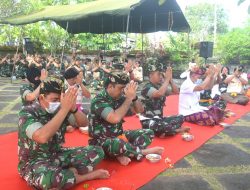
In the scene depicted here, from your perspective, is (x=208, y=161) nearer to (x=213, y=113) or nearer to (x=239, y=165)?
(x=239, y=165)

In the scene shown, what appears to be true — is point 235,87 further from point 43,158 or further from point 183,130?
point 43,158

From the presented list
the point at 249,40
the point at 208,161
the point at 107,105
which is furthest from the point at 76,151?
the point at 249,40

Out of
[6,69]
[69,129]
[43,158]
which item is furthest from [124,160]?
[6,69]

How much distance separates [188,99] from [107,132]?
7.74ft

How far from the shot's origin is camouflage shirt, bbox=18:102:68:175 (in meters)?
3.05

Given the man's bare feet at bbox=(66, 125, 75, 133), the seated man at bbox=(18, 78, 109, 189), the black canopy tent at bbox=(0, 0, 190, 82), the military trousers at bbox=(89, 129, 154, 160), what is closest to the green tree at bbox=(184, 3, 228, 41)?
the black canopy tent at bbox=(0, 0, 190, 82)

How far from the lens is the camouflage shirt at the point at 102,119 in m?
3.94

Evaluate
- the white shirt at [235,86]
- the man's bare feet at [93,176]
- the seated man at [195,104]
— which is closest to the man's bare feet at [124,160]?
the man's bare feet at [93,176]

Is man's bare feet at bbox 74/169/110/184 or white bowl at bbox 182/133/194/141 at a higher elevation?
man's bare feet at bbox 74/169/110/184

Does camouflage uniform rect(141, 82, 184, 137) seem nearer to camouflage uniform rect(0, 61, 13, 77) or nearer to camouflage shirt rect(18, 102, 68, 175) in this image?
camouflage shirt rect(18, 102, 68, 175)

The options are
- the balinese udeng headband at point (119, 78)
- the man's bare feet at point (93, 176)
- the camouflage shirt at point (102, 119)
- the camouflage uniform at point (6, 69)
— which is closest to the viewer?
the man's bare feet at point (93, 176)

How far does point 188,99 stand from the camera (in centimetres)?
603

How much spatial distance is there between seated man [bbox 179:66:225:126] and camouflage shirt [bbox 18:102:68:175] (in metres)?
3.11

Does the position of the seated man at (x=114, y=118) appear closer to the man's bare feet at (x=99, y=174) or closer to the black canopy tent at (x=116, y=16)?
the man's bare feet at (x=99, y=174)
